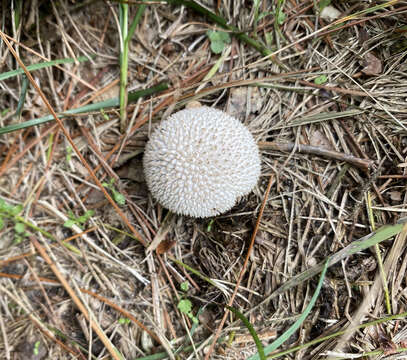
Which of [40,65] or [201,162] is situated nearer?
[201,162]

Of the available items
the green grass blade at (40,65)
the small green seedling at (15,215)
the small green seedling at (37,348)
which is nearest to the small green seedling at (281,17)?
the green grass blade at (40,65)

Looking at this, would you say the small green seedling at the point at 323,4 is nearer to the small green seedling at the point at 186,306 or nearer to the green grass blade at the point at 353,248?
the green grass blade at the point at 353,248

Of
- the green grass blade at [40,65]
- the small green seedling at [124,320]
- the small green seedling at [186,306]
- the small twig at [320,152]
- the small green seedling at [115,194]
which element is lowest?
the small green seedling at [124,320]

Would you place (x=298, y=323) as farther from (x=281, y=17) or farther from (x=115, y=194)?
(x=281, y=17)

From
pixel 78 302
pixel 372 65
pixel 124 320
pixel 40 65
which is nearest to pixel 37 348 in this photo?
pixel 78 302

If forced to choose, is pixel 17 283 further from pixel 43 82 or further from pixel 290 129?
pixel 290 129

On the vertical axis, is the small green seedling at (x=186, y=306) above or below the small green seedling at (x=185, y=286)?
below

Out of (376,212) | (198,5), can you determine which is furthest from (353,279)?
(198,5)

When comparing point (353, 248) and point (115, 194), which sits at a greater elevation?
point (115, 194)
